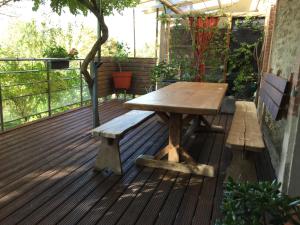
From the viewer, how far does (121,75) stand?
726 cm

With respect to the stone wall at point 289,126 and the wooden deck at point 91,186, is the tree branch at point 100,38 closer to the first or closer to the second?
the wooden deck at point 91,186

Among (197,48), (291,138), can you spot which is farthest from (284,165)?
(197,48)

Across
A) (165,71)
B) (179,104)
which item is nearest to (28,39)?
(165,71)

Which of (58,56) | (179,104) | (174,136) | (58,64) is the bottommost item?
(174,136)

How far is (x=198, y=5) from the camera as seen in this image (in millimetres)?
9172

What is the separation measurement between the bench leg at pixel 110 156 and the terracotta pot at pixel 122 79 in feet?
15.1

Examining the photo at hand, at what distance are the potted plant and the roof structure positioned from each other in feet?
4.15

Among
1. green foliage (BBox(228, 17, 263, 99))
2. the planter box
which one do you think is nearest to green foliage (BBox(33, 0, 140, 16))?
the planter box

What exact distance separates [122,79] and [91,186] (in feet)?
16.4

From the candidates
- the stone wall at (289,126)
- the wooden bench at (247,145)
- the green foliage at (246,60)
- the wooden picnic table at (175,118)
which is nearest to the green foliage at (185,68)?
the green foliage at (246,60)

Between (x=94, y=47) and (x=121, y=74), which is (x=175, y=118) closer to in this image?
(x=94, y=47)

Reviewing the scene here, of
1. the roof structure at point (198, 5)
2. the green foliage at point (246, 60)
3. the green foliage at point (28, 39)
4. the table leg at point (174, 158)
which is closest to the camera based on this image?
the table leg at point (174, 158)

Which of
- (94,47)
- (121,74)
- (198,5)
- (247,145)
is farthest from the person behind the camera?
(198,5)

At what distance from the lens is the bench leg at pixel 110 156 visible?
9.23ft
